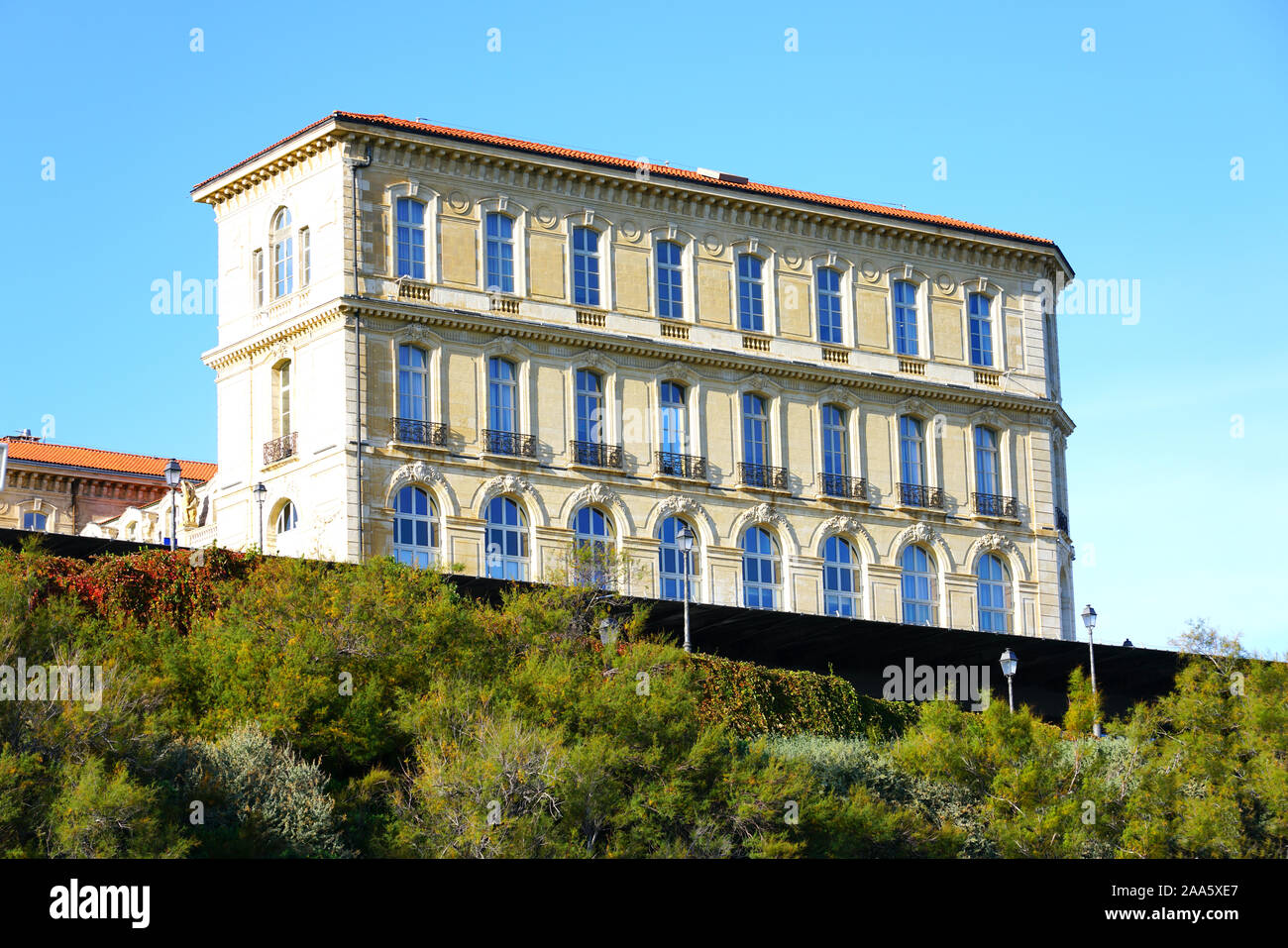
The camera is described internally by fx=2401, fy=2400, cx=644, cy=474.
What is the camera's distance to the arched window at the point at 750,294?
6919cm

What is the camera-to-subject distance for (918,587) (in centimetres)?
6988

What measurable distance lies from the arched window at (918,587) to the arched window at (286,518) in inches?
704

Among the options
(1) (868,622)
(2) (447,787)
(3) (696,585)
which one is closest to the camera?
(2) (447,787)

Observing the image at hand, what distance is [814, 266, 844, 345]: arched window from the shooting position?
70562 mm

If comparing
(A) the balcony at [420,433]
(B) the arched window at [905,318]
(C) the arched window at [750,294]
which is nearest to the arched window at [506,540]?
(A) the balcony at [420,433]

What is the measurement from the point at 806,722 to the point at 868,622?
17.9 feet

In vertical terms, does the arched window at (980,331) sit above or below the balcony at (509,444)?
above

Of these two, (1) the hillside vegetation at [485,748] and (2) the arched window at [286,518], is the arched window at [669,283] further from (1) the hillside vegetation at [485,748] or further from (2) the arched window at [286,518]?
(1) the hillside vegetation at [485,748]

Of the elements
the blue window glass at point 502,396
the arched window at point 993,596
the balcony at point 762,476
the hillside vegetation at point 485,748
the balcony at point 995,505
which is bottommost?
the hillside vegetation at point 485,748

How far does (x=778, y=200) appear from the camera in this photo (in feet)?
229

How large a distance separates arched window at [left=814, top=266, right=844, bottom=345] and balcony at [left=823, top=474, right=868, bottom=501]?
13.5 feet

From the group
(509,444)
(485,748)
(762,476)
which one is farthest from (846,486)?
(485,748)
